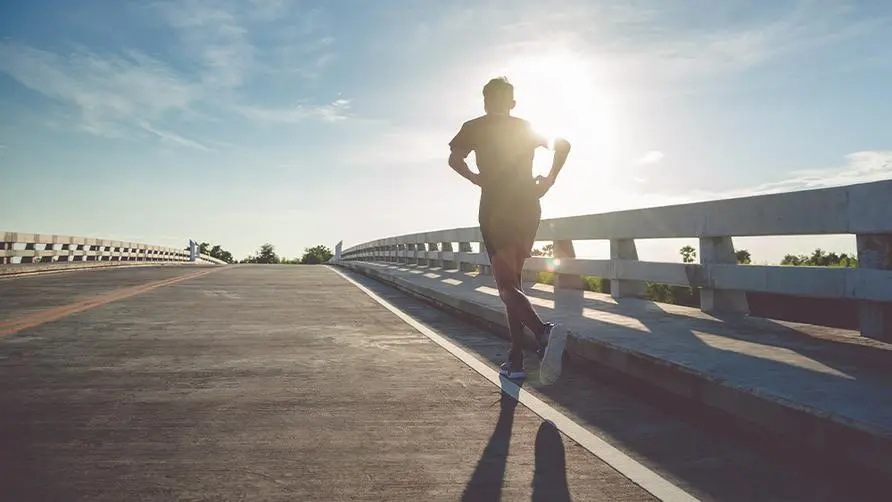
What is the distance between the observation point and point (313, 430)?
4516 millimetres

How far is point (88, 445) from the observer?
4.13m

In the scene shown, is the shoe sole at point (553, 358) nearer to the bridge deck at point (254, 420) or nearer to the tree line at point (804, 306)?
the bridge deck at point (254, 420)

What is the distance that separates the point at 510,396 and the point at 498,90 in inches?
89.7

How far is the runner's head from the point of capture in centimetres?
602

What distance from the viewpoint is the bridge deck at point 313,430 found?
3.52 metres

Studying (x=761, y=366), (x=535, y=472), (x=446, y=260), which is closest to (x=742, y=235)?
(x=761, y=366)

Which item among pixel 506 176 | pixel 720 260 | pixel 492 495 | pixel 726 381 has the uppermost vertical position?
pixel 506 176

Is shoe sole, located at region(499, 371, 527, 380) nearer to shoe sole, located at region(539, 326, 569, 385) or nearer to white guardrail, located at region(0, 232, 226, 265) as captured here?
shoe sole, located at region(539, 326, 569, 385)

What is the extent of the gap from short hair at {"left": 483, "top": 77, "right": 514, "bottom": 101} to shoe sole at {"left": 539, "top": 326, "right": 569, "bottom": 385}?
179 centimetres

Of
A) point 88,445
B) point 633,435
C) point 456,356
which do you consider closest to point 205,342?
point 456,356

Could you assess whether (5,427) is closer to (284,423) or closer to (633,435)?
(284,423)

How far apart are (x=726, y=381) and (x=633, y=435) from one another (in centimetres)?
61

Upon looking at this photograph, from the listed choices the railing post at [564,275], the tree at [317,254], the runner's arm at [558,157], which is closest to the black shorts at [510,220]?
the runner's arm at [558,157]

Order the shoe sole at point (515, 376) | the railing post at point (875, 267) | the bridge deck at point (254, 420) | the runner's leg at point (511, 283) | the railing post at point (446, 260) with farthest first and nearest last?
the railing post at point (446, 260)
the shoe sole at point (515, 376)
the runner's leg at point (511, 283)
the railing post at point (875, 267)
the bridge deck at point (254, 420)
